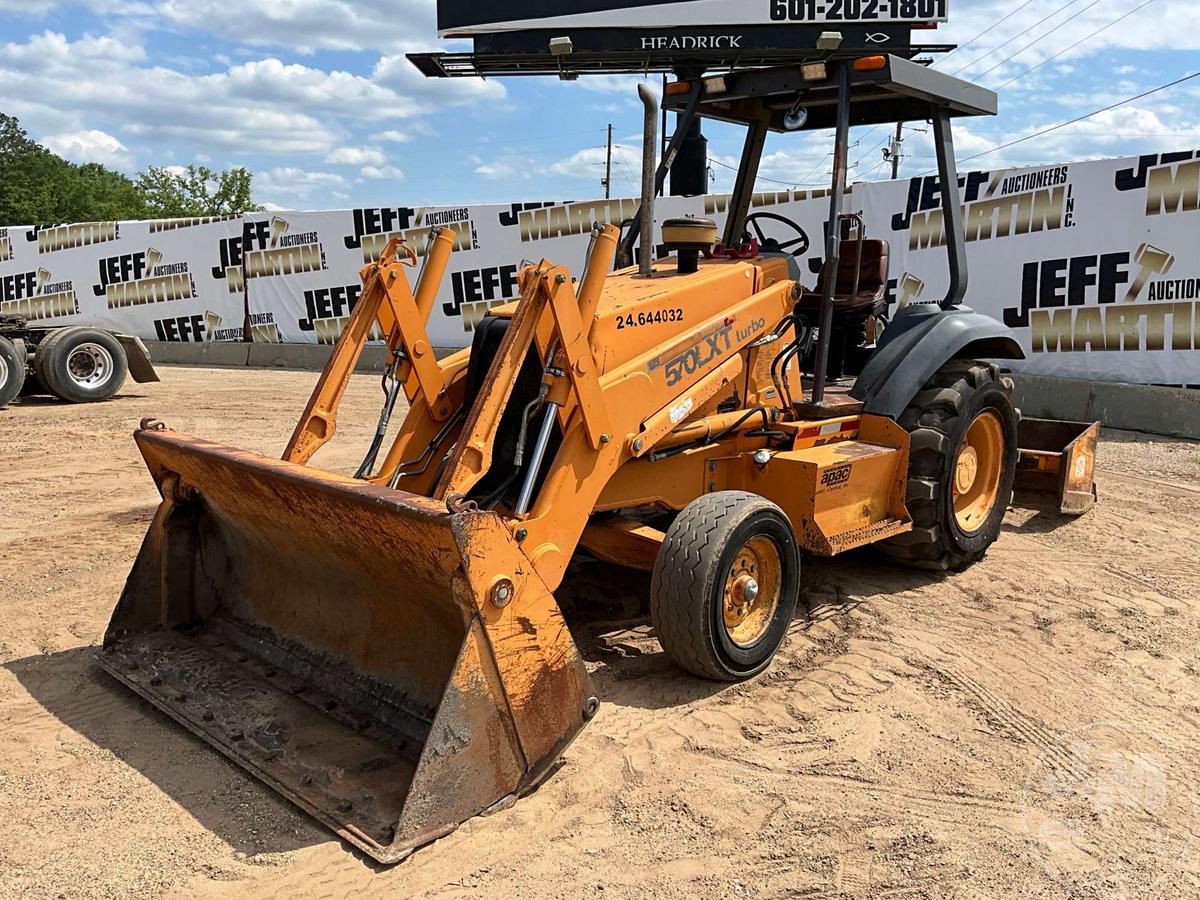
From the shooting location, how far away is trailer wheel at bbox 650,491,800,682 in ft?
12.9

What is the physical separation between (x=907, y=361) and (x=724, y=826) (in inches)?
124

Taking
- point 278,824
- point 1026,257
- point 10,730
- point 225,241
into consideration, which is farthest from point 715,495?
point 225,241

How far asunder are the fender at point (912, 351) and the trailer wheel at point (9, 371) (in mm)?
10339

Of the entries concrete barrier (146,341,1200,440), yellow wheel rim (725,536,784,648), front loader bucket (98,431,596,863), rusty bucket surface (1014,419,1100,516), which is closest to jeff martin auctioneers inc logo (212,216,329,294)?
concrete barrier (146,341,1200,440)

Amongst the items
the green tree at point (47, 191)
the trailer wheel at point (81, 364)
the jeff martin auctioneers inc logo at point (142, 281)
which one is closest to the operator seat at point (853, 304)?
the trailer wheel at point (81, 364)

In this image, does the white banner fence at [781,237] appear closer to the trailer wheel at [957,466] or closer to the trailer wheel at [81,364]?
the trailer wheel at [957,466]

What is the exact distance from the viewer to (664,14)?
1708 cm

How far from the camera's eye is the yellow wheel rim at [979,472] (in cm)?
597

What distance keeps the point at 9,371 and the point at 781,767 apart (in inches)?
446

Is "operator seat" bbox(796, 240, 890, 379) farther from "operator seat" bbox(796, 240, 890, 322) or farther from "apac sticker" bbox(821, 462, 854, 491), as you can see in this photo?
"apac sticker" bbox(821, 462, 854, 491)

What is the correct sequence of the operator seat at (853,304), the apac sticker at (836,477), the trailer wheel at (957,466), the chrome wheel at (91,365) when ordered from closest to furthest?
the apac sticker at (836,477) < the trailer wheel at (957,466) < the operator seat at (853,304) < the chrome wheel at (91,365)

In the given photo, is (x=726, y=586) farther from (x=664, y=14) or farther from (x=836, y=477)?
(x=664, y=14)

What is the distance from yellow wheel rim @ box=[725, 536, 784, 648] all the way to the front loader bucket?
38.7 inches

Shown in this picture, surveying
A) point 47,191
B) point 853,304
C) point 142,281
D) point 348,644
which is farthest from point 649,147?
point 47,191
